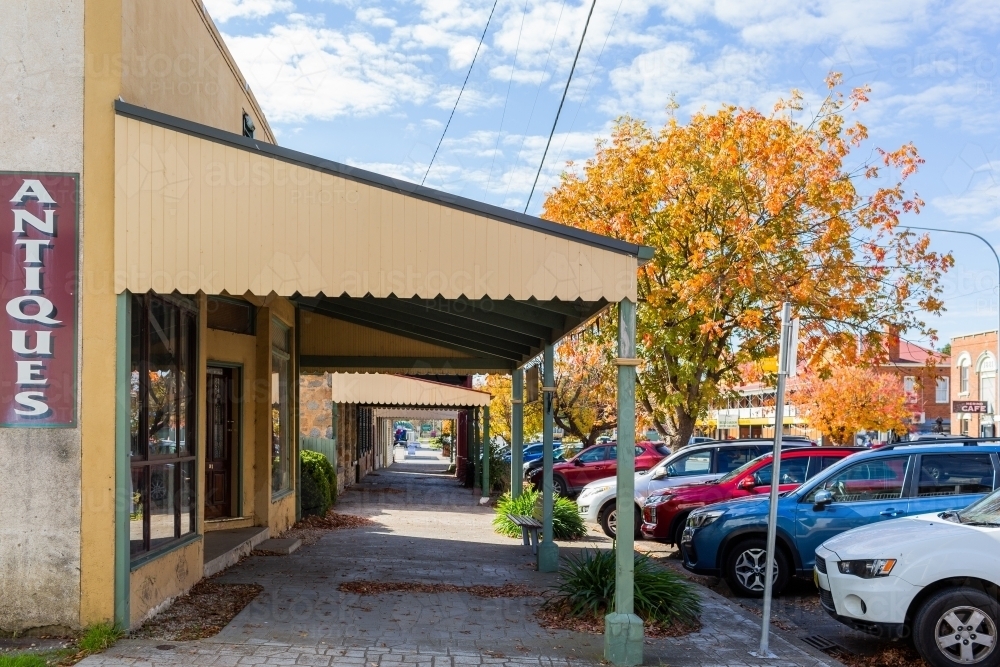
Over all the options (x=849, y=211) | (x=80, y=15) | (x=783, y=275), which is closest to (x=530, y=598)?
(x=80, y=15)

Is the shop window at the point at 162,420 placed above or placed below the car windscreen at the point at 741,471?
above

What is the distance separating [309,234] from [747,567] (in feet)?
20.5

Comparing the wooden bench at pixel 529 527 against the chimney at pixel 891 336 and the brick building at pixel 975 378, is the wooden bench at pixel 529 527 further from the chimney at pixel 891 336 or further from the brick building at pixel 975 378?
the brick building at pixel 975 378

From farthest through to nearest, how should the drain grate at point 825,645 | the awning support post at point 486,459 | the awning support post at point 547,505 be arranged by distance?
1. the awning support post at point 486,459
2. the awning support post at point 547,505
3. the drain grate at point 825,645

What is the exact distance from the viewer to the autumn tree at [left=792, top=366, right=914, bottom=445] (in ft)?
138

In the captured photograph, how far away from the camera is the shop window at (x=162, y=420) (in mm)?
8070

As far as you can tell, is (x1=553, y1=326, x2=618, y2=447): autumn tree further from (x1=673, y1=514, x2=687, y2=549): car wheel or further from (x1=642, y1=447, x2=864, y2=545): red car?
(x1=673, y1=514, x2=687, y2=549): car wheel

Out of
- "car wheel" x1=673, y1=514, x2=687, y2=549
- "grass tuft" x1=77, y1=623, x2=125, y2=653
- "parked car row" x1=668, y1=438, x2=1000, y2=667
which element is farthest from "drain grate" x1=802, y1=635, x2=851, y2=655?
"grass tuft" x1=77, y1=623, x2=125, y2=653

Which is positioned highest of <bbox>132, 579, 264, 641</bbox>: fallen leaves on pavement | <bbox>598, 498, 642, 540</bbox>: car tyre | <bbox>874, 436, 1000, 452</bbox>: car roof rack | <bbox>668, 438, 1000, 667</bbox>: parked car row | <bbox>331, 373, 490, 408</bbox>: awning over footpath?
<bbox>331, 373, 490, 408</bbox>: awning over footpath

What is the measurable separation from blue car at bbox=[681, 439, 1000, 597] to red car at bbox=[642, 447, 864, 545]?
111 inches

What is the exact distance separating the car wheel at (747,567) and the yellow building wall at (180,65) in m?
7.42

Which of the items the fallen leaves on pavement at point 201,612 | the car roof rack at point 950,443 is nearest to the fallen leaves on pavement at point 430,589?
the fallen leaves on pavement at point 201,612

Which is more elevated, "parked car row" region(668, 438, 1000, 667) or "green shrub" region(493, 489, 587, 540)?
"parked car row" region(668, 438, 1000, 667)

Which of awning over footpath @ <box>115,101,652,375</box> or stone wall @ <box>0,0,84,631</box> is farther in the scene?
awning over footpath @ <box>115,101,652,375</box>
